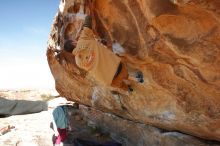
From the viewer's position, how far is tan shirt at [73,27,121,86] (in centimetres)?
666

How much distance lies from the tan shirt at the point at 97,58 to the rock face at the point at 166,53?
280 mm

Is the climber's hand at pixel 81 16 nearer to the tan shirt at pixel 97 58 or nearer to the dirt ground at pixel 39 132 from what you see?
the tan shirt at pixel 97 58

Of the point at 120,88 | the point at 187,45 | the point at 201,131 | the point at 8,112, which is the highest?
the point at 187,45

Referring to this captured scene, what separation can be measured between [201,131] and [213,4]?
3.22m

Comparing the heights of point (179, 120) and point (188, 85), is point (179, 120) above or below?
below

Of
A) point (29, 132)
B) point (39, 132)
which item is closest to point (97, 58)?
point (39, 132)

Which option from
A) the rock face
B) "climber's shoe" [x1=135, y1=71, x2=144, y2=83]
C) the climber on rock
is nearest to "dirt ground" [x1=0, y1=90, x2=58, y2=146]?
the rock face

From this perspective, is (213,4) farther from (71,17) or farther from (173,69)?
(71,17)

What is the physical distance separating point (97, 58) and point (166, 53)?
5.02 feet

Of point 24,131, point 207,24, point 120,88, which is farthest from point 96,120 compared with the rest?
point 207,24

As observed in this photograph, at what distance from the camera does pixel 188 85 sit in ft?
20.6

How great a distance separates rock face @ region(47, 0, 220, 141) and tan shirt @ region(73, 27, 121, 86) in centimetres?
28

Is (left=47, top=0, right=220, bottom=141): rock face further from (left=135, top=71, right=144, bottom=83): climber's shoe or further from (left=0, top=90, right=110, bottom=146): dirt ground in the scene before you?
(left=0, top=90, right=110, bottom=146): dirt ground

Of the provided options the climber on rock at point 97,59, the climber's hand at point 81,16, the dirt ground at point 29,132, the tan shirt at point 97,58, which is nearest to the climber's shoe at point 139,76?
the climber on rock at point 97,59
